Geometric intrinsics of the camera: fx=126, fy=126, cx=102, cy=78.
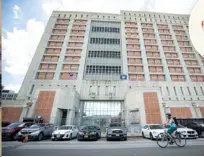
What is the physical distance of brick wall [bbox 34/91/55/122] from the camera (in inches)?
530

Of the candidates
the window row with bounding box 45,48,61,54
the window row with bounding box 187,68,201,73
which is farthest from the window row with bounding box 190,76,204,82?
the window row with bounding box 45,48,61,54

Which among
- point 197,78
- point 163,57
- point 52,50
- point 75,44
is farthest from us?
point 75,44

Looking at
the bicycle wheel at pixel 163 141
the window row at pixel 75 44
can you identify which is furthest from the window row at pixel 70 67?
the bicycle wheel at pixel 163 141

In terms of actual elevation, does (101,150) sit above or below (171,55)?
below

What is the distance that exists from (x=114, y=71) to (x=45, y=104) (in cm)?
1213

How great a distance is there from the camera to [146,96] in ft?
48.7

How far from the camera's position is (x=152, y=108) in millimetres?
14039

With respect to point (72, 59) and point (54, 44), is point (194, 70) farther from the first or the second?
point (54, 44)

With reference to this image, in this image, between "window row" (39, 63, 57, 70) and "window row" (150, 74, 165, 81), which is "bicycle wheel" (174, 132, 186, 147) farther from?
"window row" (39, 63, 57, 70)

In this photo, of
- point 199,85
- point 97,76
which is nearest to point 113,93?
point 97,76

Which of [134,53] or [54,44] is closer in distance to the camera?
[54,44]

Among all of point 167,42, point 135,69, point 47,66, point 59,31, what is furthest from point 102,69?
point 167,42

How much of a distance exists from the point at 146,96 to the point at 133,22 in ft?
64.0

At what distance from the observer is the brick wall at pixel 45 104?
13453mm
